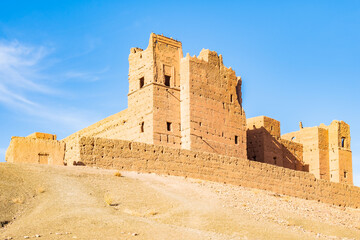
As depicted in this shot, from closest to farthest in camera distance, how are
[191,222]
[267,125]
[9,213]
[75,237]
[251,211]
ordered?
[75,237]
[9,213]
[191,222]
[251,211]
[267,125]

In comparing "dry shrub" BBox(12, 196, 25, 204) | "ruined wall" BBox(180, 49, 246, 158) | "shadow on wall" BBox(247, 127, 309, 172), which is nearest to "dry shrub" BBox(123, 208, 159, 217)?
"dry shrub" BBox(12, 196, 25, 204)

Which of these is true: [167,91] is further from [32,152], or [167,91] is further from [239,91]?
[32,152]

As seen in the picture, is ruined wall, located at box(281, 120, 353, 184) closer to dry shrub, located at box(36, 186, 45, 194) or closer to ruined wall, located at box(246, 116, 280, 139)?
ruined wall, located at box(246, 116, 280, 139)

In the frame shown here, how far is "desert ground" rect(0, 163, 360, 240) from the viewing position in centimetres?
1528

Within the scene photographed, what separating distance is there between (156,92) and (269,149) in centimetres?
1118

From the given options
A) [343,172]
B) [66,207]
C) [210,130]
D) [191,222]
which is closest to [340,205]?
[343,172]

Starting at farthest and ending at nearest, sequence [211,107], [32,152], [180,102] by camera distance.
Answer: [211,107], [180,102], [32,152]

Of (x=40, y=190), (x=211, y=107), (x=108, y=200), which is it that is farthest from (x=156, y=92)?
(x=40, y=190)

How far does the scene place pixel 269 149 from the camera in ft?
127

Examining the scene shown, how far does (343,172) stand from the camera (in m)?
41.2

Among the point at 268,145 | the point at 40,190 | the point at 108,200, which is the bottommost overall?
the point at 108,200

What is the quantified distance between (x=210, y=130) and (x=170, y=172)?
5761 mm

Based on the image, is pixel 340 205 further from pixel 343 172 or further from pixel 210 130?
pixel 210 130

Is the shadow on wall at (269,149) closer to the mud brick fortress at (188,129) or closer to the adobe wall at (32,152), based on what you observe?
the mud brick fortress at (188,129)
